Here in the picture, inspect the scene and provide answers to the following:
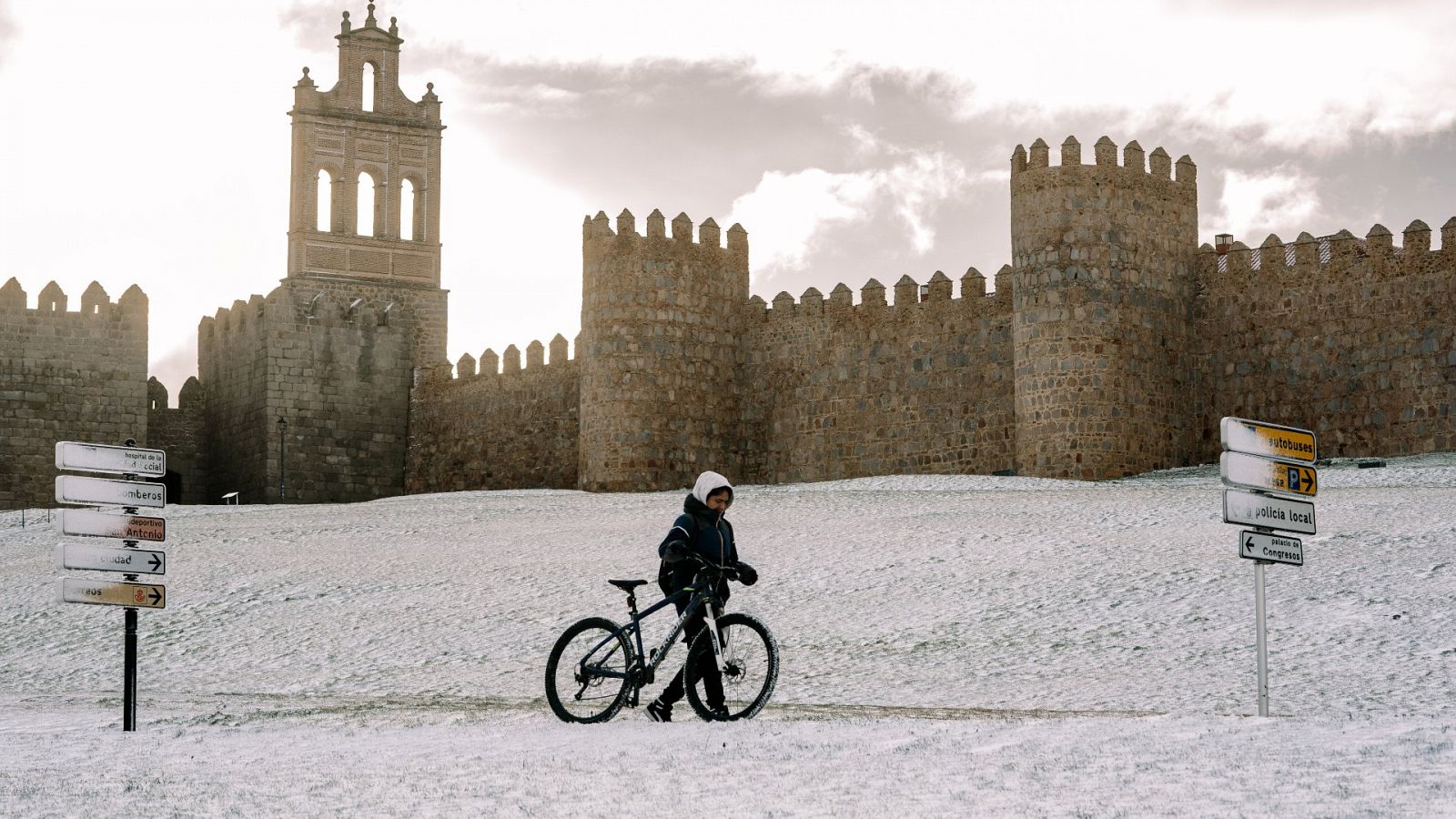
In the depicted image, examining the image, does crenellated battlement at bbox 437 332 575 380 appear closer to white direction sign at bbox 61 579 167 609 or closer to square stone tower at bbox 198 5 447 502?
square stone tower at bbox 198 5 447 502

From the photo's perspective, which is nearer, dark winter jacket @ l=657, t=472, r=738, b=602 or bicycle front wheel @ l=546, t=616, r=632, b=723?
bicycle front wheel @ l=546, t=616, r=632, b=723

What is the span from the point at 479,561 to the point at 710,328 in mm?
11248

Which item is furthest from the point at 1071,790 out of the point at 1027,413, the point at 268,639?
the point at 1027,413

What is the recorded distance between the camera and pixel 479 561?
16.6 m

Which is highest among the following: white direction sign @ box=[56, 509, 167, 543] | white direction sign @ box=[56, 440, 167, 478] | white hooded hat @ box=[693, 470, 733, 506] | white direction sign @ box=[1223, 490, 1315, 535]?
white direction sign @ box=[56, 440, 167, 478]

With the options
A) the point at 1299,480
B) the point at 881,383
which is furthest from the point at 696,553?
Result: the point at 881,383

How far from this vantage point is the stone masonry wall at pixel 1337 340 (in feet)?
73.8

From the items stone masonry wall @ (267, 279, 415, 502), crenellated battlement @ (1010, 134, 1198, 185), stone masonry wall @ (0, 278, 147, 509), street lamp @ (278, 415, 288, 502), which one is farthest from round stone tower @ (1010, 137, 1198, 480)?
stone masonry wall @ (0, 278, 147, 509)

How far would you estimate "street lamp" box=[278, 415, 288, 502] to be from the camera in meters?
31.2

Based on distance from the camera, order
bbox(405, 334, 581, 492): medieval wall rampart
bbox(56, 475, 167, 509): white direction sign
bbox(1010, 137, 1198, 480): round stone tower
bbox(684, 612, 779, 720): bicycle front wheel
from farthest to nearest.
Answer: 1. bbox(405, 334, 581, 492): medieval wall rampart
2. bbox(1010, 137, 1198, 480): round stone tower
3. bbox(56, 475, 167, 509): white direction sign
4. bbox(684, 612, 779, 720): bicycle front wheel

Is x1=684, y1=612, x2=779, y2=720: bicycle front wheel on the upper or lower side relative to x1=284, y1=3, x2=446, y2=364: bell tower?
lower

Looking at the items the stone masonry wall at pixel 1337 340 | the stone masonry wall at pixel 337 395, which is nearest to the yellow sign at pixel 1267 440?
the stone masonry wall at pixel 1337 340

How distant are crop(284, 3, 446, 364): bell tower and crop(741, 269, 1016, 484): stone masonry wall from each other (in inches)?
409

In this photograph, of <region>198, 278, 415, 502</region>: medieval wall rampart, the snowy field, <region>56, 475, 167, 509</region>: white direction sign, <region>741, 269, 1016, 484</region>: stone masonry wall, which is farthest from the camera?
<region>198, 278, 415, 502</region>: medieval wall rampart
